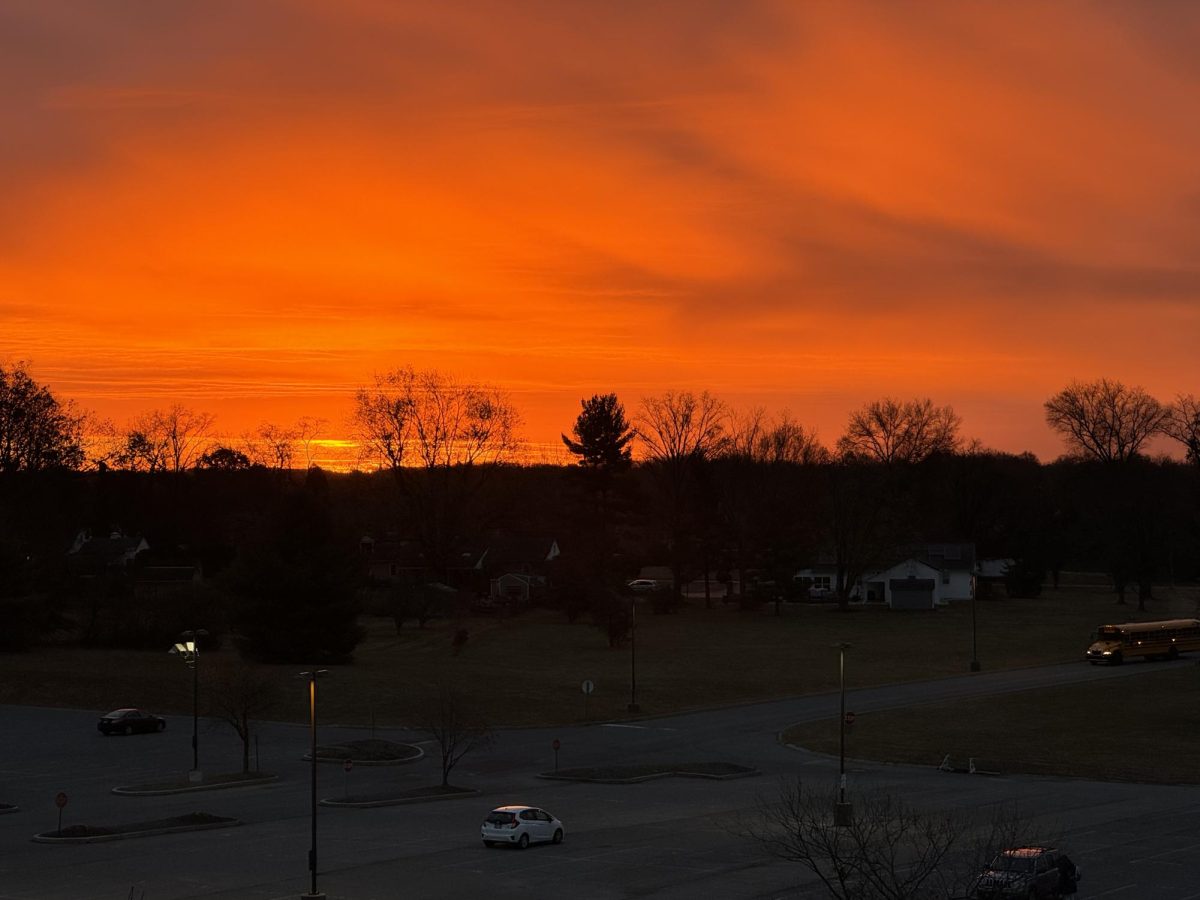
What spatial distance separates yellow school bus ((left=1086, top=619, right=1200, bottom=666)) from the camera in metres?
97.2

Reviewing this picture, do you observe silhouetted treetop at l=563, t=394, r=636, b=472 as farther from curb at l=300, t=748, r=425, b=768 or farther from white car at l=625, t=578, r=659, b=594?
curb at l=300, t=748, r=425, b=768

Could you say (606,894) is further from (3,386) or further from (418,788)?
→ (3,386)

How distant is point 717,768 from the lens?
58.2 meters

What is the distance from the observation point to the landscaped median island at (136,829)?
43469mm

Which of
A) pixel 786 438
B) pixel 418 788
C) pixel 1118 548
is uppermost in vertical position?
pixel 786 438

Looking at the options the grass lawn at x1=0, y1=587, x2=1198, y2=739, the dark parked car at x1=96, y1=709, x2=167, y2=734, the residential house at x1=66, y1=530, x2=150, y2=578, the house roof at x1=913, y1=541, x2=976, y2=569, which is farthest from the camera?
the residential house at x1=66, y1=530, x2=150, y2=578

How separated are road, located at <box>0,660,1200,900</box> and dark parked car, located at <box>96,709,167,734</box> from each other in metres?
0.81

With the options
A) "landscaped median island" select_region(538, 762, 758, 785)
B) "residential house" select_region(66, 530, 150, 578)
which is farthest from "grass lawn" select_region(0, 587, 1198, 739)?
"residential house" select_region(66, 530, 150, 578)

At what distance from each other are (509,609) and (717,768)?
251 ft

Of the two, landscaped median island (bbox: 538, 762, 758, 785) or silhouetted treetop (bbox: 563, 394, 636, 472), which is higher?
silhouetted treetop (bbox: 563, 394, 636, 472)

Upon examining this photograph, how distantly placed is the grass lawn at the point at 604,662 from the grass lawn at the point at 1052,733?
16.3ft

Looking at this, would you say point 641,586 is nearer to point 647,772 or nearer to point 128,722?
point 128,722

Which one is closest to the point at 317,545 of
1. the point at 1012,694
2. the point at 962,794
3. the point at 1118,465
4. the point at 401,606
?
the point at 401,606

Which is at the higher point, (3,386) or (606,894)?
(3,386)
